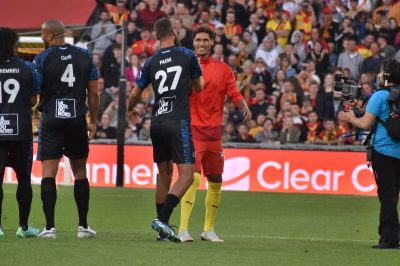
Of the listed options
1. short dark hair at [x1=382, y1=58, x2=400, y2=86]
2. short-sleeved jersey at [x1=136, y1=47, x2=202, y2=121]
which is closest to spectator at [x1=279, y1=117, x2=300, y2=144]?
short dark hair at [x1=382, y1=58, x2=400, y2=86]

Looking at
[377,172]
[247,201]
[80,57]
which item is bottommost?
[247,201]

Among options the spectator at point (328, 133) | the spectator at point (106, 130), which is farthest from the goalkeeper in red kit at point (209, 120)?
the spectator at point (106, 130)

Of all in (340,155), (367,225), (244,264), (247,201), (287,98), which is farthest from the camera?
(287,98)

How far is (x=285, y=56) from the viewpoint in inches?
1086

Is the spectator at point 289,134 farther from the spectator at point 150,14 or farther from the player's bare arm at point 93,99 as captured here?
the player's bare arm at point 93,99

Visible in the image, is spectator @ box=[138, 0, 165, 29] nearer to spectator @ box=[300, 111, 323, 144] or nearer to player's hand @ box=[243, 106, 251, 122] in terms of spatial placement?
spectator @ box=[300, 111, 323, 144]

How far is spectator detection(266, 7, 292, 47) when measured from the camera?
92.0ft

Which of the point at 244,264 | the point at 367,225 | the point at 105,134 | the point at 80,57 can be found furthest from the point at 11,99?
the point at 105,134

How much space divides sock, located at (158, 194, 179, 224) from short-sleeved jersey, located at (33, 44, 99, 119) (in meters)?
1.37

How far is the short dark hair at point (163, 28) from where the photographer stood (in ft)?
40.8

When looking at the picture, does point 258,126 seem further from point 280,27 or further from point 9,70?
point 9,70

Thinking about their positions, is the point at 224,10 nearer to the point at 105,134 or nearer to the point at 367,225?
the point at 105,134

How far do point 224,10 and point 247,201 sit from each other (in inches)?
345

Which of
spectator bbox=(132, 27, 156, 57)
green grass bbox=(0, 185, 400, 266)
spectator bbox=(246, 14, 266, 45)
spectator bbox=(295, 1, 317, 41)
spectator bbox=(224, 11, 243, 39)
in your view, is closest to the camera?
green grass bbox=(0, 185, 400, 266)
